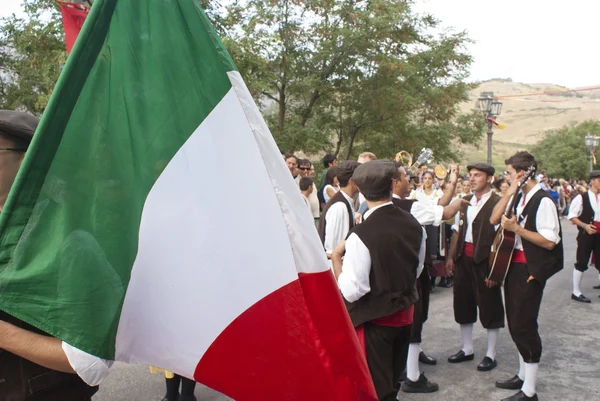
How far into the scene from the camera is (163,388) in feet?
15.6

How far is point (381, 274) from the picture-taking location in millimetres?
3148

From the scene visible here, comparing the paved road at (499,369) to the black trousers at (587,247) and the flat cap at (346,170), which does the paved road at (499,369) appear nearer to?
the black trousers at (587,247)

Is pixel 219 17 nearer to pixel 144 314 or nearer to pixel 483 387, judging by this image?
pixel 483 387

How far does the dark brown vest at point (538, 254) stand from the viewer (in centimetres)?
445

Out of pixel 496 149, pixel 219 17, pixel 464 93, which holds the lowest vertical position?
pixel 496 149

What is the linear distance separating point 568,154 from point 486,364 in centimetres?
6000

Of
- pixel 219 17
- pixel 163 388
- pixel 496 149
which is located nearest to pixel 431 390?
pixel 163 388

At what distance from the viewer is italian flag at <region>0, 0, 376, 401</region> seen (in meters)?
1.40

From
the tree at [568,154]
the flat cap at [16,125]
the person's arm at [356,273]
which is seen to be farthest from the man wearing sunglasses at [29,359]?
the tree at [568,154]

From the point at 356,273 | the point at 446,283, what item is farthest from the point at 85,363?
the point at 446,283

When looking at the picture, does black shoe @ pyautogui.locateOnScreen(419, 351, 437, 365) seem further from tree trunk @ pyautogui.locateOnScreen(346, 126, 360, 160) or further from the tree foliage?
tree trunk @ pyautogui.locateOnScreen(346, 126, 360, 160)

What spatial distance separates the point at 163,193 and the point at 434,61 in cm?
1734

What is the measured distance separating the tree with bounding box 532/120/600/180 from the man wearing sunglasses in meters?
60.1

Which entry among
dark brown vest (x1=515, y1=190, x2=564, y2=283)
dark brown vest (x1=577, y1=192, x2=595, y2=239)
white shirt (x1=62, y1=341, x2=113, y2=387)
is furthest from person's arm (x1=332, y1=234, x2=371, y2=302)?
dark brown vest (x1=577, y1=192, x2=595, y2=239)
